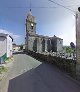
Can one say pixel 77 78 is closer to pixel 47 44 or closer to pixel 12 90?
pixel 12 90

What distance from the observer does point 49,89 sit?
1091cm

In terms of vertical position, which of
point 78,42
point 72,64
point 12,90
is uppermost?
point 78,42

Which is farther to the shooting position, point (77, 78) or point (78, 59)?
point (78, 59)

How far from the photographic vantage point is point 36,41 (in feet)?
305

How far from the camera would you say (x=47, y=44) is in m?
102

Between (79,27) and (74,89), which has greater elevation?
(79,27)

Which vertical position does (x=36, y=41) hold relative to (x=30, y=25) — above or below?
below

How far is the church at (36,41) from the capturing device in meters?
88.0

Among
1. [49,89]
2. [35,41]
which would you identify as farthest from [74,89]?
[35,41]

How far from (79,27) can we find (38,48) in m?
78.1

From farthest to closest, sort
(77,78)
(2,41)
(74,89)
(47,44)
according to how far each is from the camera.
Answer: (47,44), (2,41), (77,78), (74,89)

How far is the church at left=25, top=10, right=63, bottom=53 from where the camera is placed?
87975mm

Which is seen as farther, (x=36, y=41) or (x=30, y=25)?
(x=36, y=41)

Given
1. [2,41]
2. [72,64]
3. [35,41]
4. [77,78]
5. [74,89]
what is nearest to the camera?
[74,89]
